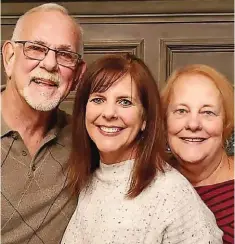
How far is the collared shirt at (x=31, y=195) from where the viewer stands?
5.21ft

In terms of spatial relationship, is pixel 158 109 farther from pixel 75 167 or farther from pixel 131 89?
pixel 75 167

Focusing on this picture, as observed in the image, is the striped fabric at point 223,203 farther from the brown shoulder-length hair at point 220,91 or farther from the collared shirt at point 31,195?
the collared shirt at point 31,195

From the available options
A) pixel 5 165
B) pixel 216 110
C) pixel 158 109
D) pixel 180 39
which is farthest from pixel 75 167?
pixel 180 39

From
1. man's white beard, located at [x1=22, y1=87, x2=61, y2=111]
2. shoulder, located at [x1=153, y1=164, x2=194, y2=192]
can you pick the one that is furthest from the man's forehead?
shoulder, located at [x1=153, y1=164, x2=194, y2=192]

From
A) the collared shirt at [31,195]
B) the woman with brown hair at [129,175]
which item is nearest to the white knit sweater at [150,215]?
the woman with brown hair at [129,175]

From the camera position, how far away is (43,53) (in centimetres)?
166

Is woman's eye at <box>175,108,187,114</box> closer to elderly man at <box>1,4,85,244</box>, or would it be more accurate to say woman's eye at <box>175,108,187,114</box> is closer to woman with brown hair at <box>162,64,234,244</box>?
woman with brown hair at <box>162,64,234,244</box>

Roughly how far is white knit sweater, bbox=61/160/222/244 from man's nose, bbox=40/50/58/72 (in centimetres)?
38

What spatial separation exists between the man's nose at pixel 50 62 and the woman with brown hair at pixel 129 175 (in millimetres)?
166

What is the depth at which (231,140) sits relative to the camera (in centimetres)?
200

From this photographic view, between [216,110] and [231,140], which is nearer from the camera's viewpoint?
[216,110]

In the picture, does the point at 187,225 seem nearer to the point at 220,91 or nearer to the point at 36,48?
the point at 220,91

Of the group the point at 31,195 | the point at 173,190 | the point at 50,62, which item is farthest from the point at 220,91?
the point at 31,195

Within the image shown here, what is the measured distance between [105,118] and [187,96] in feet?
1.02
